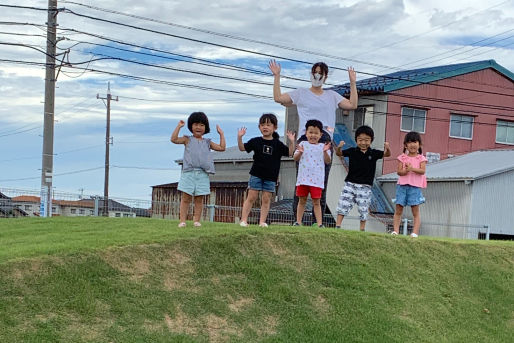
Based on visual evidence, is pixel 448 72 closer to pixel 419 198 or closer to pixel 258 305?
pixel 419 198

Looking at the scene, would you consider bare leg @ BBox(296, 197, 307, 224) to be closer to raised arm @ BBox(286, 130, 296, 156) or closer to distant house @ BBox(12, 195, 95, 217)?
raised arm @ BBox(286, 130, 296, 156)

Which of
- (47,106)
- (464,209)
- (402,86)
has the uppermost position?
(402,86)

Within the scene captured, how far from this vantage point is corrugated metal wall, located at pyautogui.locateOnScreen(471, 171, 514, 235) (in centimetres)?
2536

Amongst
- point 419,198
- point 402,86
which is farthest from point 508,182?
point 419,198

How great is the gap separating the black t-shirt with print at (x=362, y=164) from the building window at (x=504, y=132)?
2673cm

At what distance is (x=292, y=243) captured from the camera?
27.8 feet

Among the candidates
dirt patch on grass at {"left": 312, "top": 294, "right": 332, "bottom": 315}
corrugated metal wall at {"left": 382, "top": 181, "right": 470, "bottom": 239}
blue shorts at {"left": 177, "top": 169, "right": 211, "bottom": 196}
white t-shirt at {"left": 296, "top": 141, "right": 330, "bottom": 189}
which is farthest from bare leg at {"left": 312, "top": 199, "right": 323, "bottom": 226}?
corrugated metal wall at {"left": 382, "top": 181, "right": 470, "bottom": 239}

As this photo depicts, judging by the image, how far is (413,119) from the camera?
3167cm

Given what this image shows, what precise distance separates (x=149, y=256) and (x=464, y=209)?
67.2 feet

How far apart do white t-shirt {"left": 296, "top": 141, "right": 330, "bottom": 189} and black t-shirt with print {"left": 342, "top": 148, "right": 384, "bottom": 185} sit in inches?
19.9

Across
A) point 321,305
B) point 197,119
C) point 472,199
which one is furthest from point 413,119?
point 321,305

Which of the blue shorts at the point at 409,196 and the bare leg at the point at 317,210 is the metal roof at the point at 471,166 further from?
the bare leg at the point at 317,210

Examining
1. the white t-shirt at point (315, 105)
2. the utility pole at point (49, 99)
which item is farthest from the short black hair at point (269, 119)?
the utility pole at point (49, 99)

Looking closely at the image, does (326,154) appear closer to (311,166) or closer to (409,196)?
(311,166)
